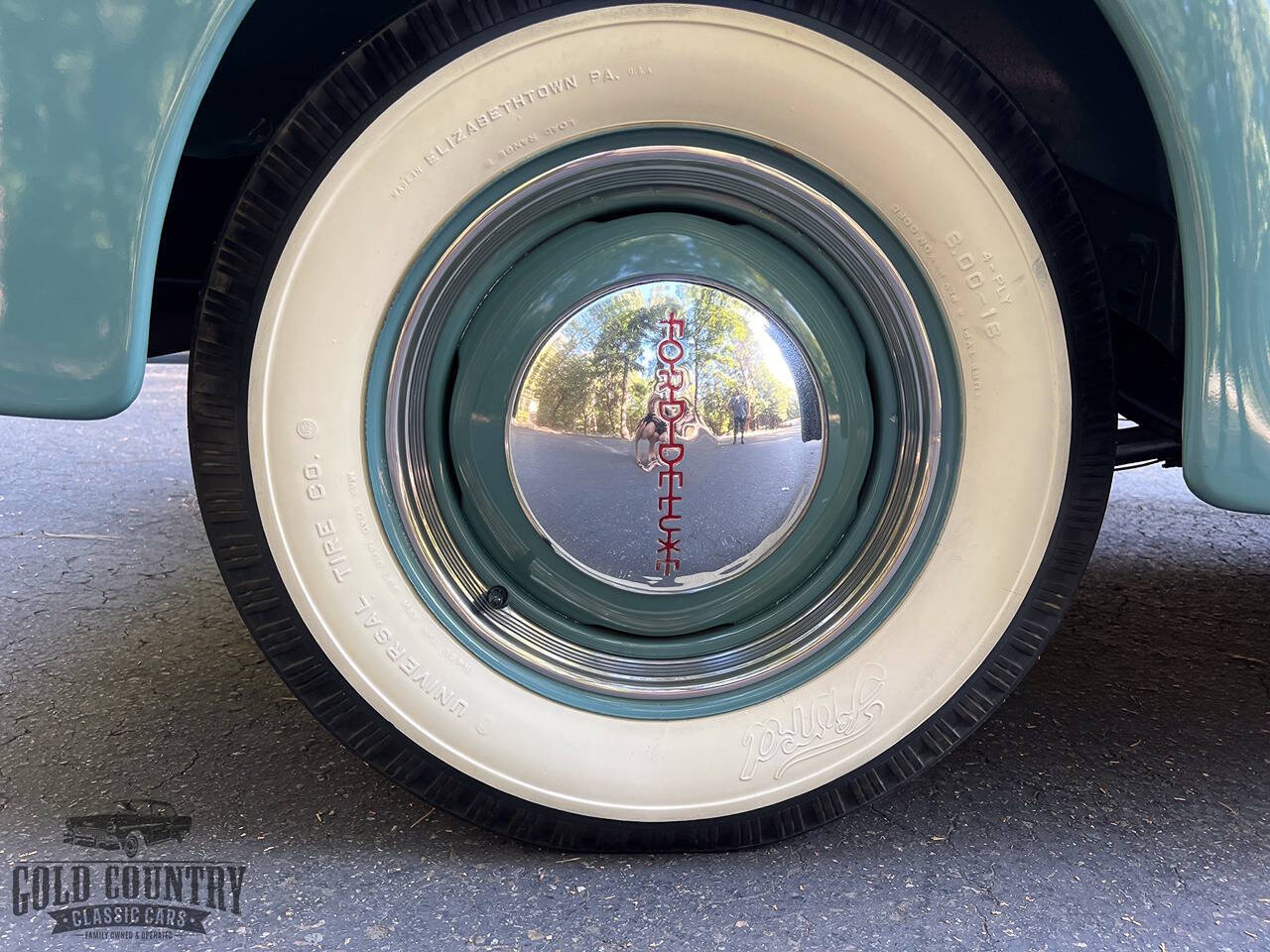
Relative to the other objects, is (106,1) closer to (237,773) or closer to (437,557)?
(437,557)

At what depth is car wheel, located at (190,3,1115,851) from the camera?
1018 mm

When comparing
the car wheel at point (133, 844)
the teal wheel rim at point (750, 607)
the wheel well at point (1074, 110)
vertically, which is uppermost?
the wheel well at point (1074, 110)

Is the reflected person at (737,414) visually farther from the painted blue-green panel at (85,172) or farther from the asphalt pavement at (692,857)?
the painted blue-green panel at (85,172)

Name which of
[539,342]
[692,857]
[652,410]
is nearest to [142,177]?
[539,342]

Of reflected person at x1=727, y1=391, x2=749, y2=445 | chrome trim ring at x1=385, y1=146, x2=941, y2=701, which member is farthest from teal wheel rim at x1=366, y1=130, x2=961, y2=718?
reflected person at x1=727, y1=391, x2=749, y2=445

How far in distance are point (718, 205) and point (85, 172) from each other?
2.15 ft

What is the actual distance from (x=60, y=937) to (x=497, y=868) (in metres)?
0.45

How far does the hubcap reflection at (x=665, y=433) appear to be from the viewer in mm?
1104

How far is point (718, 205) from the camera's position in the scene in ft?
3.79

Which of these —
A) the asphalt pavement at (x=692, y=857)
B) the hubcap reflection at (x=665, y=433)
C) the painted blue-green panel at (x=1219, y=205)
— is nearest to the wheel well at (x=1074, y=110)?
the painted blue-green panel at (x=1219, y=205)

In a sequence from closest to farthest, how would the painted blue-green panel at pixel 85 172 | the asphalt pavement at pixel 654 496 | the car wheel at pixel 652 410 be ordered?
1. the painted blue-green panel at pixel 85 172
2. the car wheel at pixel 652 410
3. the asphalt pavement at pixel 654 496

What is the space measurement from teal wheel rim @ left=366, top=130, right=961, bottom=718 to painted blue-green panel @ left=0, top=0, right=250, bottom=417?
0.86 ft

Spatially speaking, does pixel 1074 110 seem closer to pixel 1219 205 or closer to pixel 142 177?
pixel 1219 205

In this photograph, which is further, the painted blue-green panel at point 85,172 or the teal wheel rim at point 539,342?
the teal wheel rim at point 539,342
